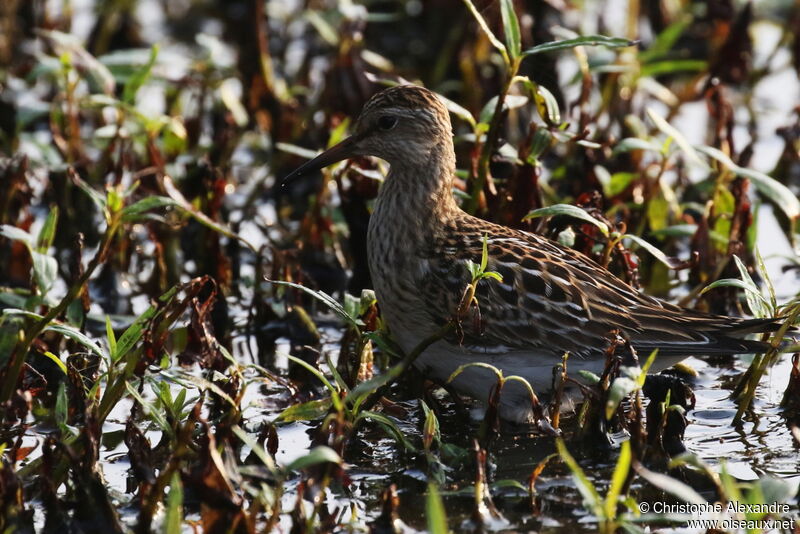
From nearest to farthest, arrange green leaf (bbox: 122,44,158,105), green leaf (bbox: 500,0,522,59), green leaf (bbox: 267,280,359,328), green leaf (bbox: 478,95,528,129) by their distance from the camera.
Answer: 1. green leaf (bbox: 267,280,359,328)
2. green leaf (bbox: 500,0,522,59)
3. green leaf (bbox: 478,95,528,129)
4. green leaf (bbox: 122,44,158,105)

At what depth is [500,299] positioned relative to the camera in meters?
5.70

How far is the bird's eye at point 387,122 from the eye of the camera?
6109 mm

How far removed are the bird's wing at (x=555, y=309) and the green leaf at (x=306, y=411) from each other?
687mm

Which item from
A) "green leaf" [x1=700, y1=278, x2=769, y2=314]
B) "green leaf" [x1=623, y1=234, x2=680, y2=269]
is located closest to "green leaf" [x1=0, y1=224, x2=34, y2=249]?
"green leaf" [x1=623, y1=234, x2=680, y2=269]

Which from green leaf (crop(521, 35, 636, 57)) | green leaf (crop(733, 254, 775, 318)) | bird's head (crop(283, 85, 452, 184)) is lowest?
green leaf (crop(733, 254, 775, 318))

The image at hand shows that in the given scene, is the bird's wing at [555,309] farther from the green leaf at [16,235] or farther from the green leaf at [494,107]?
the green leaf at [16,235]

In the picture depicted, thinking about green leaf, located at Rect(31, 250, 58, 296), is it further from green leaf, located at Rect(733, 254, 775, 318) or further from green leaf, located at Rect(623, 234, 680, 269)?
green leaf, located at Rect(733, 254, 775, 318)

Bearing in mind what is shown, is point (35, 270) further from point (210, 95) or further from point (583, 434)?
point (210, 95)

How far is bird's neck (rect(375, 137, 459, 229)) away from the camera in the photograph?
6000mm

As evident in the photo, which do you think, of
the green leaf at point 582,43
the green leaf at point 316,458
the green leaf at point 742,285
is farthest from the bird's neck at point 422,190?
the green leaf at point 316,458

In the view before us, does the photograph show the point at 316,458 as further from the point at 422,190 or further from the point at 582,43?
the point at 582,43

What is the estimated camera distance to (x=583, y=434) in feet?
17.8

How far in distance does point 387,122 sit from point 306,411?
63.8 inches

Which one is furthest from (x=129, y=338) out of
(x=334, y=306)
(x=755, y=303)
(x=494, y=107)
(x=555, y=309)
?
(x=755, y=303)
